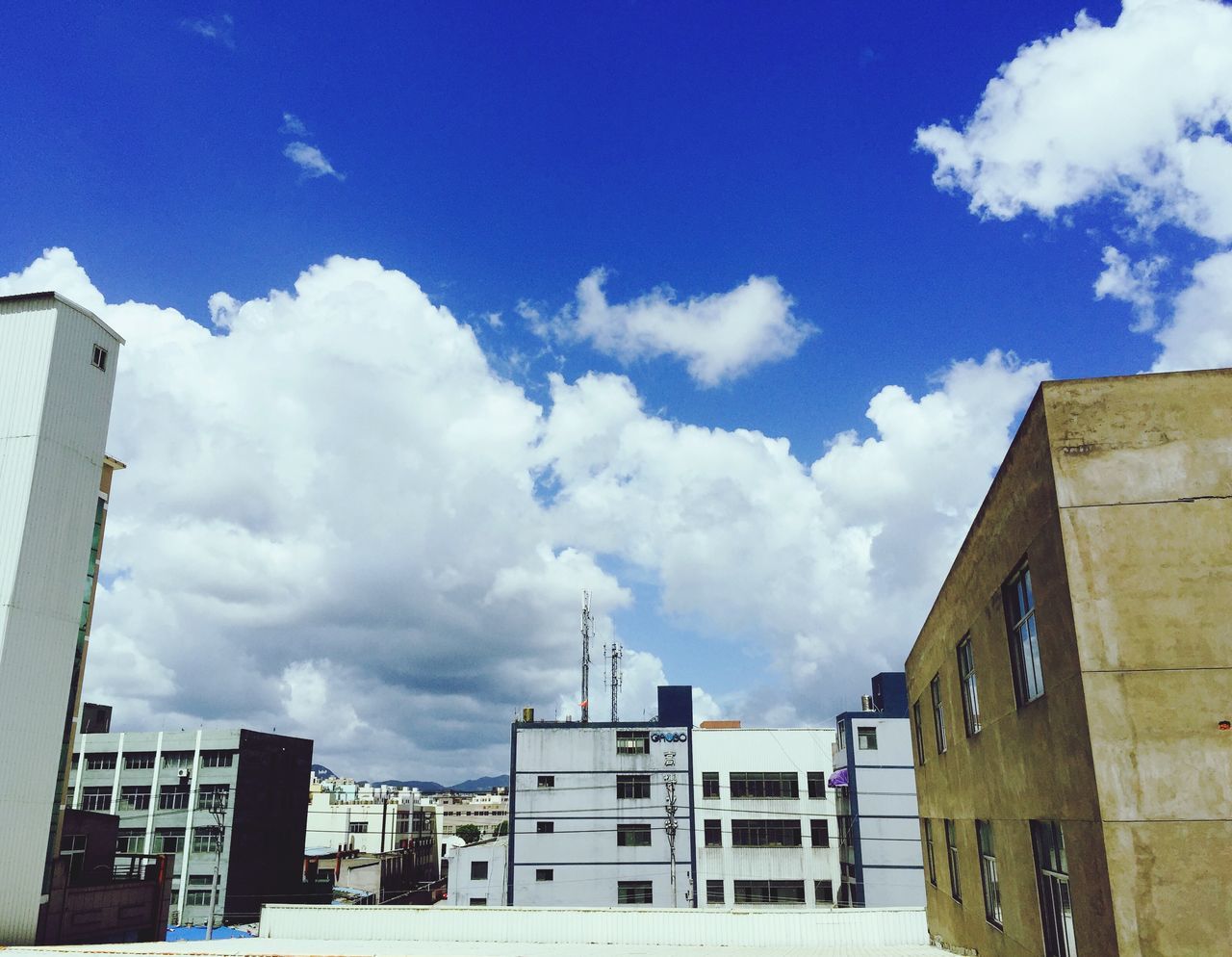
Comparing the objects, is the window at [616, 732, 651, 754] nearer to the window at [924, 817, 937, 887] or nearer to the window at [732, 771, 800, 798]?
the window at [732, 771, 800, 798]

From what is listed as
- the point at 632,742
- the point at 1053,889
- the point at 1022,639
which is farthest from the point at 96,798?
the point at 1022,639

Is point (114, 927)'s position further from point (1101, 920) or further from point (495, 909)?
point (1101, 920)

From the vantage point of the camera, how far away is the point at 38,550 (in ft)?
98.4

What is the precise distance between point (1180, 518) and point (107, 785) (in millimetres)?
92360

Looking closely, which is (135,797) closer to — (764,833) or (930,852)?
(764,833)

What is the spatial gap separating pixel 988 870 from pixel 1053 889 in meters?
5.74

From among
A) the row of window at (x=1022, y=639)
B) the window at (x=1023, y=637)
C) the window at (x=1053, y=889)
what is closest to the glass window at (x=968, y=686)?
the row of window at (x=1022, y=639)

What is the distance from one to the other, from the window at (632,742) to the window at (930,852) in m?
40.2

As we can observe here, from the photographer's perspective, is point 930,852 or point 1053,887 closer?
point 1053,887

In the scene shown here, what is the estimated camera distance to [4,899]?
92.9ft

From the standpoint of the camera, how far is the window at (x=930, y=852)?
2666cm

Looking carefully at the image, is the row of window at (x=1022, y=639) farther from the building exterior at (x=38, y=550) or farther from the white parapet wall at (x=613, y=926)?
the building exterior at (x=38, y=550)

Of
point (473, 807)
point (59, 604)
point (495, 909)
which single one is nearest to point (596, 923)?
point (495, 909)

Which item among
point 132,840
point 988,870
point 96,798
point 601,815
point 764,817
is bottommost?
point 132,840
